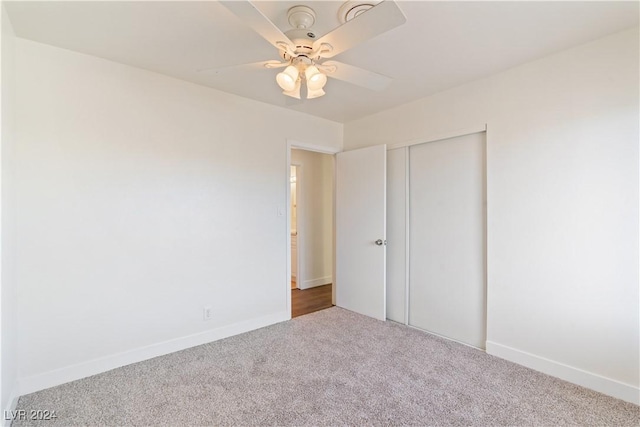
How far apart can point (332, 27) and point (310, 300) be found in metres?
3.37

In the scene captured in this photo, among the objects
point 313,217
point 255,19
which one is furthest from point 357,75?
point 313,217

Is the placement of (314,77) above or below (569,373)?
above

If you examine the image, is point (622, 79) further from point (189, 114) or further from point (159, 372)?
point (159, 372)

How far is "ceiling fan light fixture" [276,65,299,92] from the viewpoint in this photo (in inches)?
66.5

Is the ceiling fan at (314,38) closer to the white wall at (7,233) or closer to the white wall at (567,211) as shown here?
the white wall at (567,211)

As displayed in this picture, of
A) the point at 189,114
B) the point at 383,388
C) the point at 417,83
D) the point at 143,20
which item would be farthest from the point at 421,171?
the point at 143,20

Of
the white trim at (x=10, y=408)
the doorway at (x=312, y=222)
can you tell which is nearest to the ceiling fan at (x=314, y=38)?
the white trim at (x=10, y=408)

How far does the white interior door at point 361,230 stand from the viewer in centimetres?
346

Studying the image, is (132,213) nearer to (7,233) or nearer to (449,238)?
(7,233)

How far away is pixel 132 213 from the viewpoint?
2.49 meters

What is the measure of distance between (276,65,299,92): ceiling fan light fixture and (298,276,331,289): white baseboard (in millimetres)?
3650

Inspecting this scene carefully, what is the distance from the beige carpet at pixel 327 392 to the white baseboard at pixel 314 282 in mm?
2068

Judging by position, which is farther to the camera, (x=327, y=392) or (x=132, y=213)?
(x=132, y=213)

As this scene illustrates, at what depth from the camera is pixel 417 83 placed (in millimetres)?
2773
